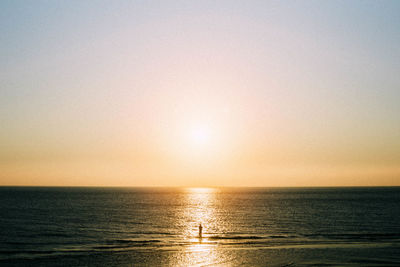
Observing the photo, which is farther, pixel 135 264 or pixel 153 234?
pixel 153 234

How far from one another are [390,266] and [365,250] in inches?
360

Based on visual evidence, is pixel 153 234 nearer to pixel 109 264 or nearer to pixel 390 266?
pixel 109 264

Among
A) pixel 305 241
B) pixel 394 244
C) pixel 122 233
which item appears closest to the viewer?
pixel 394 244

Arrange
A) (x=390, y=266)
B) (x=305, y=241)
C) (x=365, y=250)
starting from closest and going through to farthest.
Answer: (x=390, y=266) < (x=365, y=250) < (x=305, y=241)

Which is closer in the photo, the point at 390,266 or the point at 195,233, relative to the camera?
the point at 390,266

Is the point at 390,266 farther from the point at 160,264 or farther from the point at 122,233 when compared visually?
the point at 122,233

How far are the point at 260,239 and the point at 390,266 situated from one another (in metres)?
22.9

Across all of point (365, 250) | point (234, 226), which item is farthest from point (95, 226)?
point (365, 250)

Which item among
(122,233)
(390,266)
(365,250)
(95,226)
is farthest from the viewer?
(95,226)

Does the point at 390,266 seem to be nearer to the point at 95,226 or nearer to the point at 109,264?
the point at 109,264

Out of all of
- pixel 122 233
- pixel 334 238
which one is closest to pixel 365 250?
pixel 334 238

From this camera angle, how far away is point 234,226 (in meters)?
79.1

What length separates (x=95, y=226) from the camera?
247 feet

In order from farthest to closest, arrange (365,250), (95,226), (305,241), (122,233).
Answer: (95,226)
(122,233)
(305,241)
(365,250)
